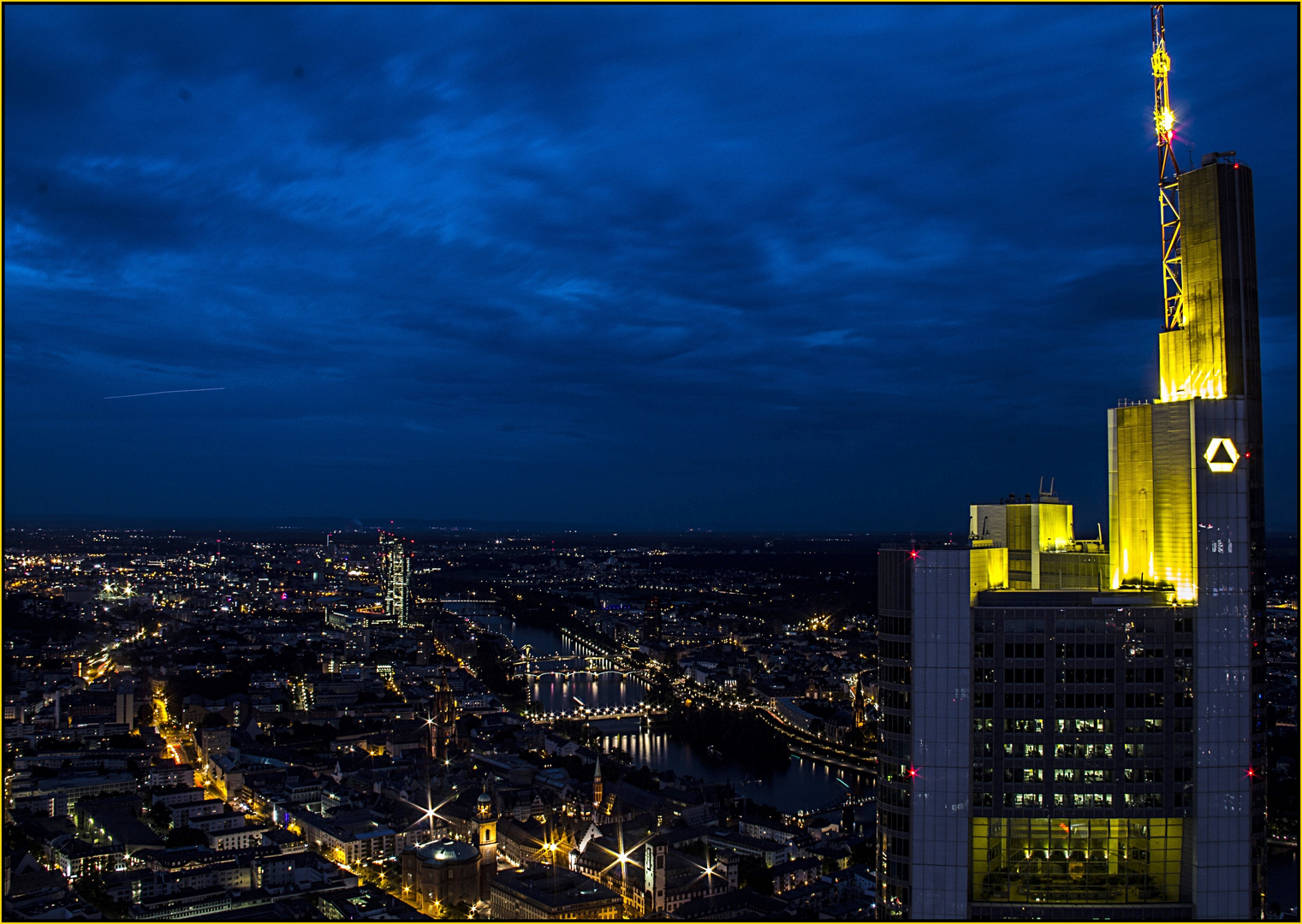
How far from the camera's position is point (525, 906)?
639 inches

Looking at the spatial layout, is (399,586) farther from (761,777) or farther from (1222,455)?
(1222,455)

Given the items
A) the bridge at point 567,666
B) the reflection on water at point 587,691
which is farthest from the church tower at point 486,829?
the bridge at point 567,666

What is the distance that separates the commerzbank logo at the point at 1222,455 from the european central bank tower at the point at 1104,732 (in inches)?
0.5

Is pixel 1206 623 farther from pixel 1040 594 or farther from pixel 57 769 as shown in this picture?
pixel 57 769

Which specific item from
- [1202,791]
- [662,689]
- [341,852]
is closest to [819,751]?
[662,689]

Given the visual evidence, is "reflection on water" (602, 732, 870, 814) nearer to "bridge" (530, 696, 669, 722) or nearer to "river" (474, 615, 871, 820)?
"river" (474, 615, 871, 820)

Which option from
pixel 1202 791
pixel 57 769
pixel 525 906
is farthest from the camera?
pixel 57 769

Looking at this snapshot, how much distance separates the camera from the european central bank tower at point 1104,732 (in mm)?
8531

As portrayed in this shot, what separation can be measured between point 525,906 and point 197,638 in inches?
1507

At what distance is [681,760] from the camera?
30078 millimetres

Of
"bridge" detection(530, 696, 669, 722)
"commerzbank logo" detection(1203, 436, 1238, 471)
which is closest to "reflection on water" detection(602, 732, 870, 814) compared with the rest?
"bridge" detection(530, 696, 669, 722)

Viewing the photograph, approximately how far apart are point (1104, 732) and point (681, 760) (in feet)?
74.5

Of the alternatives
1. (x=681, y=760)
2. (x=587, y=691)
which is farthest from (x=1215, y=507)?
(x=587, y=691)

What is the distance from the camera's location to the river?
2578cm
